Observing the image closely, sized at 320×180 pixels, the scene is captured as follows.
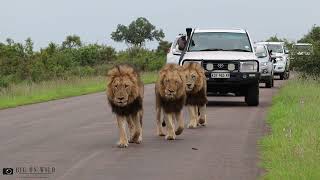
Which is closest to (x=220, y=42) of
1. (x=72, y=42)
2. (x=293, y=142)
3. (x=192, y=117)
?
(x=192, y=117)

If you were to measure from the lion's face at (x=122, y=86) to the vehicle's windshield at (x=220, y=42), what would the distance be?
30.3ft

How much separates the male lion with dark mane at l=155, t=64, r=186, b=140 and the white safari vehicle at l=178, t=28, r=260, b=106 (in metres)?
6.60

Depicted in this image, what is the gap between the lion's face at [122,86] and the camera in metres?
11.5

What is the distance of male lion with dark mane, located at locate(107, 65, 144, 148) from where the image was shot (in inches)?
452

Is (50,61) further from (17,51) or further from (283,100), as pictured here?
(283,100)

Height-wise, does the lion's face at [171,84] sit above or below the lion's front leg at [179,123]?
above

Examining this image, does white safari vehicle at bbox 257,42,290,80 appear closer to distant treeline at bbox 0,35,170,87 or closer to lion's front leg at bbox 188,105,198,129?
distant treeline at bbox 0,35,170,87

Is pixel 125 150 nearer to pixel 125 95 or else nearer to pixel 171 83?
pixel 125 95

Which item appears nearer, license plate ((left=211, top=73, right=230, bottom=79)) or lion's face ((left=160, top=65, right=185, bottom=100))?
lion's face ((left=160, top=65, right=185, bottom=100))

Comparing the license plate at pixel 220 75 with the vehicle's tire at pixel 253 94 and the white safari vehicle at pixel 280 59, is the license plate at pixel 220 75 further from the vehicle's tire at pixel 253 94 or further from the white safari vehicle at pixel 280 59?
the white safari vehicle at pixel 280 59

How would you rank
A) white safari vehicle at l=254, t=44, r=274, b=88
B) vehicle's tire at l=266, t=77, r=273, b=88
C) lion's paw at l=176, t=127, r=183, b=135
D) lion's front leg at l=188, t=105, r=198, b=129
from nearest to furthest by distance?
lion's paw at l=176, t=127, r=183, b=135, lion's front leg at l=188, t=105, r=198, b=129, white safari vehicle at l=254, t=44, r=274, b=88, vehicle's tire at l=266, t=77, r=273, b=88

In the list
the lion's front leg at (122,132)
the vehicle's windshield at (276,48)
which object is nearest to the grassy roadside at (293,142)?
the lion's front leg at (122,132)

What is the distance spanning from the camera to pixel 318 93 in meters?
22.4

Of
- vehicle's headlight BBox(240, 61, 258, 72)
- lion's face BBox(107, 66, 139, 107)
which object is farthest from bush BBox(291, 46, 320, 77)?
lion's face BBox(107, 66, 139, 107)
